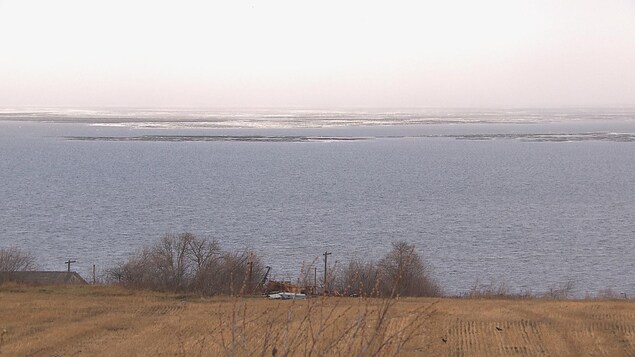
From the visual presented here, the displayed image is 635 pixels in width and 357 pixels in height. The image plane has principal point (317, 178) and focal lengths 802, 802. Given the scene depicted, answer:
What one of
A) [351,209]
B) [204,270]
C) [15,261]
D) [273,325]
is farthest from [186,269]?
[351,209]

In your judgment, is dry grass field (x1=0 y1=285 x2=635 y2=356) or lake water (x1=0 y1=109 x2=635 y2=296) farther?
lake water (x1=0 y1=109 x2=635 y2=296)

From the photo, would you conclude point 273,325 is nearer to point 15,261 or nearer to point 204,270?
point 204,270

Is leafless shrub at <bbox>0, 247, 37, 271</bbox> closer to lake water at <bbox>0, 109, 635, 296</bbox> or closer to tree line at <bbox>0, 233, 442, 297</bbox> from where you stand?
tree line at <bbox>0, 233, 442, 297</bbox>

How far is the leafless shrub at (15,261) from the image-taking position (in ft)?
79.1

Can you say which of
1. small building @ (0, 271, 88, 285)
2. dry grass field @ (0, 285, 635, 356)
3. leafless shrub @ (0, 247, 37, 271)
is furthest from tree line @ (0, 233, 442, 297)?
dry grass field @ (0, 285, 635, 356)

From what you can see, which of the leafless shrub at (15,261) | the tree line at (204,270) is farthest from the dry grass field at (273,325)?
the leafless shrub at (15,261)

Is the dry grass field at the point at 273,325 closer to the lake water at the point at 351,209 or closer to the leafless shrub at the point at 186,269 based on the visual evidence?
the leafless shrub at the point at 186,269

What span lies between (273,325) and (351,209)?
27.7 metres

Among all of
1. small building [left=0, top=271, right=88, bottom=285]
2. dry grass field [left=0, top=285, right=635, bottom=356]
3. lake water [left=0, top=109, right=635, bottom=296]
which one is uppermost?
dry grass field [left=0, top=285, right=635, bottom=356]

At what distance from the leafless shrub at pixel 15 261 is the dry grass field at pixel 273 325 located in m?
5.85

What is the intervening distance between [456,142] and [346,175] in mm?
47172

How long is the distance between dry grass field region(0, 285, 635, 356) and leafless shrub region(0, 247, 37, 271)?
5845mm

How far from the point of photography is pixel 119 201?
43.1 meters

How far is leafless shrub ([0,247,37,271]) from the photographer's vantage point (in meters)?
24.1
